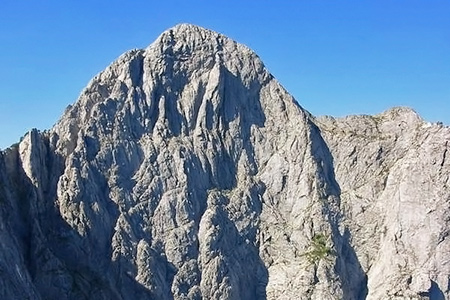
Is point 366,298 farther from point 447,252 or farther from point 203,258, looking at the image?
point 203,258

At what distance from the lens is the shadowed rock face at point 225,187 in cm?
11088

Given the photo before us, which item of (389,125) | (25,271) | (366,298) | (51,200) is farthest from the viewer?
(389,125)

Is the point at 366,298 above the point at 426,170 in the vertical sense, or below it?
below

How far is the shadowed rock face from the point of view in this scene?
110875mm

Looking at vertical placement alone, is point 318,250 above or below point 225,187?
below

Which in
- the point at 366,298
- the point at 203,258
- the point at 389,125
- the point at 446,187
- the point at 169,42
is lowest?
the point at 366,298

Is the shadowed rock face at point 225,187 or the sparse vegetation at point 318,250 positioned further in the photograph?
the sparse vegetation at point 318,250

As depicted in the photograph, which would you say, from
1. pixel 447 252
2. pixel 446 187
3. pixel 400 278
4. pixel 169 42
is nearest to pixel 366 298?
pixel 400 278

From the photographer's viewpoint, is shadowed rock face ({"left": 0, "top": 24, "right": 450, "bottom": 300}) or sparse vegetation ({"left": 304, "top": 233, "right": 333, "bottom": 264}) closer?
shadowed rock face ({"left": 0, "top": 24, "right": 450, "bottom": 300})

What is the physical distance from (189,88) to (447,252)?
50.1 m

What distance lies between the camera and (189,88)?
123 meters

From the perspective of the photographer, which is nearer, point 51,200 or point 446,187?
point 51,200

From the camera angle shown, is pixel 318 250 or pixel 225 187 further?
pixel 225 187

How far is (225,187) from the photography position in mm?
122875
